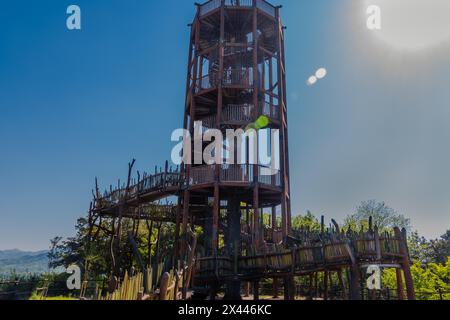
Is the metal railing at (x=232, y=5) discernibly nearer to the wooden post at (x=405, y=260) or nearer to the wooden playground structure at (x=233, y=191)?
the wooden playground structure at (x=233, y=191)

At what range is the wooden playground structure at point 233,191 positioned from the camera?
1698 cm

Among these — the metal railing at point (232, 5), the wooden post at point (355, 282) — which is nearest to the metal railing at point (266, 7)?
the metal railing at point (232, 5)

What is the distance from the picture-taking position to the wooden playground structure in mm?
16984

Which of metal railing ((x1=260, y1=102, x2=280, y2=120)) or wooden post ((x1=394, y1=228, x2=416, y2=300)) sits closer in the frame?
wooden post ((x1=394, y1=228, x2=416, y2=300))

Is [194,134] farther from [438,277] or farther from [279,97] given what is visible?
[438,277]

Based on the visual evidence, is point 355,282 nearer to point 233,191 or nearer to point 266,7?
point 233,191

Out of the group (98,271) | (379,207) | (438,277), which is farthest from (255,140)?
(379,207)

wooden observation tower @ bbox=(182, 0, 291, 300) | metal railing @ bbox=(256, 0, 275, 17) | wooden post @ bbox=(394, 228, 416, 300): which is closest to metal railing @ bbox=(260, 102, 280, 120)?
wooden observation tower @ bbox=(182, 0, 291, 300)

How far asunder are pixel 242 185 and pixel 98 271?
56.4ft

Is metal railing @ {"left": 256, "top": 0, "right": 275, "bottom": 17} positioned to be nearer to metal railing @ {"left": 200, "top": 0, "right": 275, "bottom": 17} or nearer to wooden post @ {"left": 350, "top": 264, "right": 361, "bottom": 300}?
metal railing @ {"left": 200, "top": 0, "right": 275, "bottom": 17}

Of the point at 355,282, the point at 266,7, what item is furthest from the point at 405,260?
the point at 266,7

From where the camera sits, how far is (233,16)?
27.2 meters

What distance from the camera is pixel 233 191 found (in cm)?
2430
